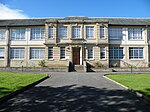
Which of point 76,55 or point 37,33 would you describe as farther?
point 37,33

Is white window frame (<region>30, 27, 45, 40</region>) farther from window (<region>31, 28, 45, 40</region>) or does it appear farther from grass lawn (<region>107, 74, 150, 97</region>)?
grass lawn (<region>107, 74, 150, 97</region>)

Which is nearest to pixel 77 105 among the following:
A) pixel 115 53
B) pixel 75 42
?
pixel 75 42

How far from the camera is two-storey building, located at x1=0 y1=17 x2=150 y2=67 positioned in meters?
34.9

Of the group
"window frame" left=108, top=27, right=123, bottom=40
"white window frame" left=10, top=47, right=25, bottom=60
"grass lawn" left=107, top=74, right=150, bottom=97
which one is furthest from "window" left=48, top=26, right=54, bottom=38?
"grass lawn" left=107, top=74, right=150, bottom=97

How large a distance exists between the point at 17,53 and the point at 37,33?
4.82 m

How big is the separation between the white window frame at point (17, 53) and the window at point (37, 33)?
9.28ft

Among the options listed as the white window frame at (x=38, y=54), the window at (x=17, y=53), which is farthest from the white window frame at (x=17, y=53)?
the white window frame at (x=38, y=54)

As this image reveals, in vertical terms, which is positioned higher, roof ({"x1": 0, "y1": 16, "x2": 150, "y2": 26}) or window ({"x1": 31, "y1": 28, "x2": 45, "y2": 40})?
roof ({"x1": 0, "y1": 16, "x2": 150, "y2": 26})

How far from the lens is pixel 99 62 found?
3462 cm

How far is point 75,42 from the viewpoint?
114 ft

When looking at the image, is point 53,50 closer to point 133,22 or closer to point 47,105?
point 133,22

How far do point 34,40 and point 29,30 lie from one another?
1.88 meters

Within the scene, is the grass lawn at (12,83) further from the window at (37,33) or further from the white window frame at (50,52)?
the window at (37,33)

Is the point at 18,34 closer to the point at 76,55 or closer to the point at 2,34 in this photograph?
the point at 2,34
